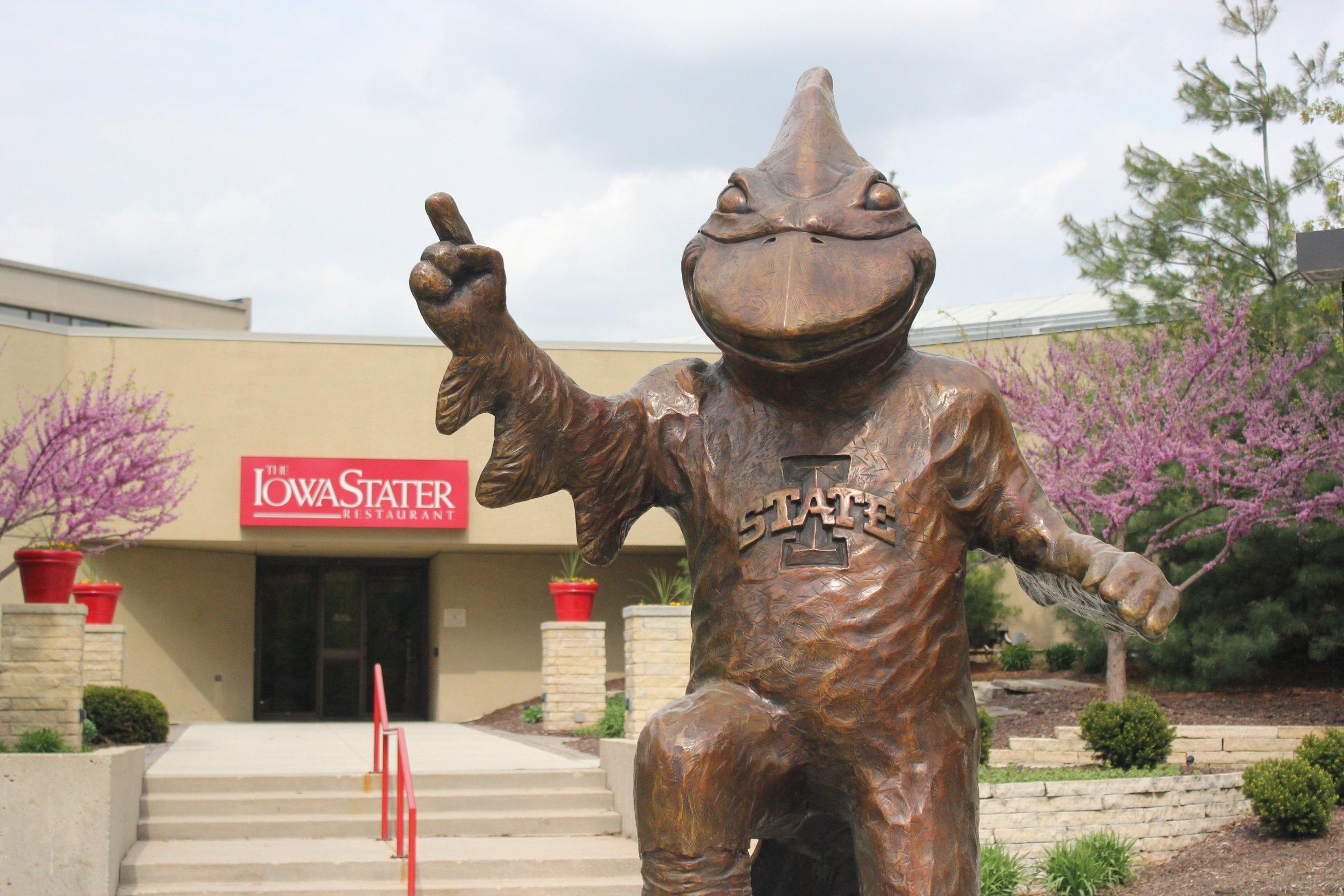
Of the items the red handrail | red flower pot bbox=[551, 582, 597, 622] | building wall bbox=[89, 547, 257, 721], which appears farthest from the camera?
building wall bbox=[89, 547, 257, 721]

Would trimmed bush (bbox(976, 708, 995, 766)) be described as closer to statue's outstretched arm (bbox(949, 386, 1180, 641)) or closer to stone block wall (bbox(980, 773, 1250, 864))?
stone block wall (bbox(980, 773, 1250, 864))

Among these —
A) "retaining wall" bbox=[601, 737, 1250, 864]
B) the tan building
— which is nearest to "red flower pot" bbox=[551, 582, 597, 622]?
the tan building

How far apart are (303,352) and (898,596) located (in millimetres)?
17316

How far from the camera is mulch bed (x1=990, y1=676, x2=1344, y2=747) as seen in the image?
12.8 metres

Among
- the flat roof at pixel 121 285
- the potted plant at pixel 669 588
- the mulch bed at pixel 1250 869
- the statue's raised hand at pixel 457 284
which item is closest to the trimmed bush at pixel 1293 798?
the mulch bed at pixel 1250 869

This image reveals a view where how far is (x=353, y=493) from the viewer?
730 inches

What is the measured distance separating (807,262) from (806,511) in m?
0.48

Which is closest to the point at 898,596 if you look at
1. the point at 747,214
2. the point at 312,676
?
the point at 747,214

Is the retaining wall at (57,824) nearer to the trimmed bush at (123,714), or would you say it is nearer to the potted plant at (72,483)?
the potted plant at (72,483)

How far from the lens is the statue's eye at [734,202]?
2688 millimetres

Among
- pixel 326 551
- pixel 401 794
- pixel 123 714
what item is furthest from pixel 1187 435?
pixel 326 551

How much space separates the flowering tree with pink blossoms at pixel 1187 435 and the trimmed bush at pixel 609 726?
17.7 feet

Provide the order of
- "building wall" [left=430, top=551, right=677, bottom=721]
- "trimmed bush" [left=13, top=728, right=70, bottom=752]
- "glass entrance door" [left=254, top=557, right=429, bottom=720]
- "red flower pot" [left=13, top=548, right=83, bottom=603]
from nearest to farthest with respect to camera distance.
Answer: "trimmed bush" [left=13, top=728, right=70, bottom=752], "red flower pot" [left=13, top=548, right=83, bottom=603], "building wall" [left=430, top=551, right=677, bottom=721], "glass entrance door" [left=254, top=557, right=429, bottom=720]

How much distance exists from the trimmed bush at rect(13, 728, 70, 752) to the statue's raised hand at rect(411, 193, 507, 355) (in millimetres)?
8620
